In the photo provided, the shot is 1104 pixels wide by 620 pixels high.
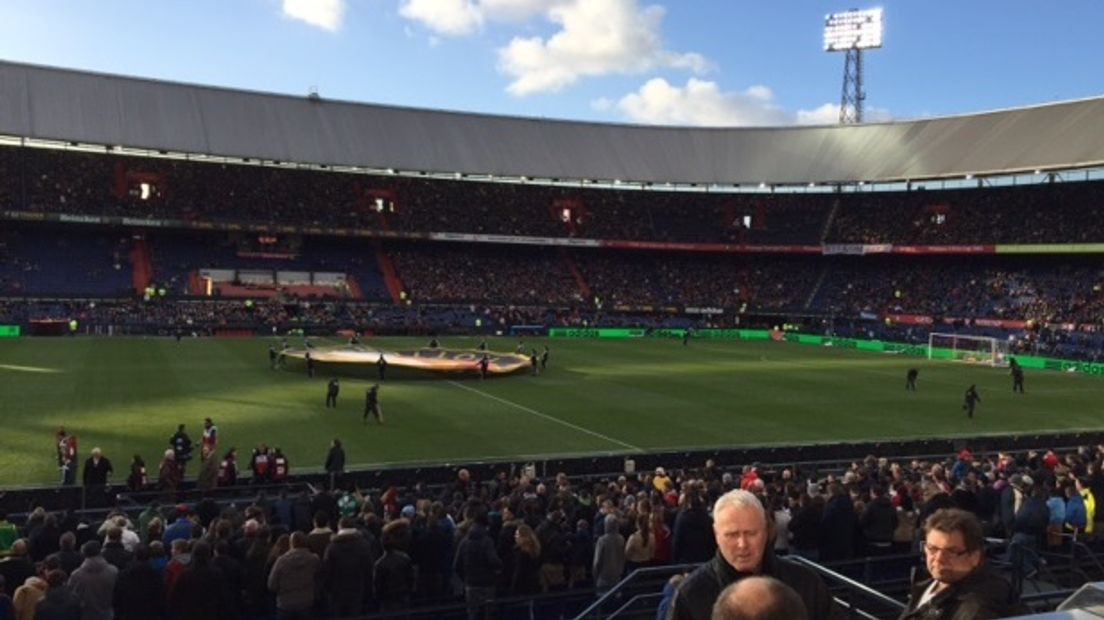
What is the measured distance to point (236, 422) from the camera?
2777cm

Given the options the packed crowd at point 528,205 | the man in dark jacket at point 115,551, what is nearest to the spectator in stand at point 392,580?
the man in dark jacket at point 115,551

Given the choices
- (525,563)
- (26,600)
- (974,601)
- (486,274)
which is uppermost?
(486,274)

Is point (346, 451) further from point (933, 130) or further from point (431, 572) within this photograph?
point (933, 130)

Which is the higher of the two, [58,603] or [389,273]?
[389,273]

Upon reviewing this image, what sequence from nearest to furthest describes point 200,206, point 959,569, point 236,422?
point 959,569, point 236,422, point 200,206

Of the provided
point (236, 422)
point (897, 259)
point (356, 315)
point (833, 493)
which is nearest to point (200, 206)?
point (356, 315)

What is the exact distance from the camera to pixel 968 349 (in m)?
59.8

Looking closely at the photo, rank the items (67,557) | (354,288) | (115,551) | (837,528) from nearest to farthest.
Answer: (67,557) < (115,551) < (837,528) < (354,288)

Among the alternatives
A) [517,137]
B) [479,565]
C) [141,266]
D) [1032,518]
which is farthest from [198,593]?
[517,137]

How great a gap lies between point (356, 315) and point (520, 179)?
26.5 m

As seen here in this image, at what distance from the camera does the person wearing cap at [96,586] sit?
872cm

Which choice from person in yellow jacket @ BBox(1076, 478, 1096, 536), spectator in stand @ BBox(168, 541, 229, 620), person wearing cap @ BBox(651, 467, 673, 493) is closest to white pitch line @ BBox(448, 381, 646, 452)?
person wearing cap @ BBox(651, 467, 673, 493)

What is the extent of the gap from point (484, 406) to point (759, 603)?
100 ft

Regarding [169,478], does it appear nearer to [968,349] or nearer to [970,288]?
[968,349]
